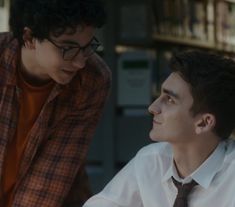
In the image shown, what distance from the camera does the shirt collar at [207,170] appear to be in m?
2.63

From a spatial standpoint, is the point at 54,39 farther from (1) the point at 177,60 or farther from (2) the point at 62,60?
(1) the point at 177,60

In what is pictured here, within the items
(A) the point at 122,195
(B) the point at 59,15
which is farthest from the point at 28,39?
(A) the point at 122,195

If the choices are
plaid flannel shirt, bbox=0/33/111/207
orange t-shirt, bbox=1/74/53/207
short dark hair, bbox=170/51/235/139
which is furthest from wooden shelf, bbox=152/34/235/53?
short dark hair, bbox=170/51/235/139

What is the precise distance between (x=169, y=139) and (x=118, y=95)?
3.37 meters

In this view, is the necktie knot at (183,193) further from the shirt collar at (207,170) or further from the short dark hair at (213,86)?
the short dark hair at (213,86)

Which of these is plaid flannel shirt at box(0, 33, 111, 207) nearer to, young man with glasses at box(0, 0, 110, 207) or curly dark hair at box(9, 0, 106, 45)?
young man with glasses at box(0, 0, 110, 207)

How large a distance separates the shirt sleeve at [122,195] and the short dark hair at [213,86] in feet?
1.09

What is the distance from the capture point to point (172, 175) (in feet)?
8.85

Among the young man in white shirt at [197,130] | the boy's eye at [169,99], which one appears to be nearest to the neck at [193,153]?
the young man in white shirt at [197,130]

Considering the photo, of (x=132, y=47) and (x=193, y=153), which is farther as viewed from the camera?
(x=132, y=47)

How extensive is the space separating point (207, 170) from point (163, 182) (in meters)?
0.17

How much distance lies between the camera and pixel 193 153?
2676 mm

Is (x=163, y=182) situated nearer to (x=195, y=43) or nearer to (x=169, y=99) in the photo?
(x=169, y=99)

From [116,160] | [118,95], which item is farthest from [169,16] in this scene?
[116,160]
